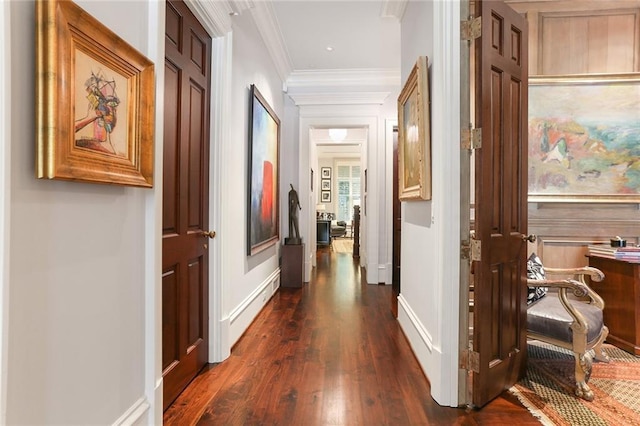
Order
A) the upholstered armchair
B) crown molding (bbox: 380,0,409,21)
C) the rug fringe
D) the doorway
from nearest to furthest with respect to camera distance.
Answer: the rug fringe → the upholstered armchair → crown molding (bbox: 380,0,409,21) → the doorway

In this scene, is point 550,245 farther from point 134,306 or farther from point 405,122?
point 134,306

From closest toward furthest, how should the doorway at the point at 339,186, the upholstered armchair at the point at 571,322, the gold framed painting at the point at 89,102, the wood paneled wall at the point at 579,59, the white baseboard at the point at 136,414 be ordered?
1. the gold framed painting at the point at 89,102
2. the white baseboard at the point at 136,414
3. the upholstered armchair at the point at 571,322
4. the wood paneled wall at the point at 579,59
5. the doorway at the point at 339,186

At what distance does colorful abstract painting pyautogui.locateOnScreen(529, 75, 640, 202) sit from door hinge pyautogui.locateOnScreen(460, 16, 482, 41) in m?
1.67

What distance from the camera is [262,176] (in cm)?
349

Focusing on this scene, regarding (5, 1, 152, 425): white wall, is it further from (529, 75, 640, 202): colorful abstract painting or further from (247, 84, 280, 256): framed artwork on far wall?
(529, 75, 640, 202): colorful abstract painting

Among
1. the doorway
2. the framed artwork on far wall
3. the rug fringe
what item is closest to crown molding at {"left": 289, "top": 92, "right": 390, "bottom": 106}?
the framed artwork on far wall

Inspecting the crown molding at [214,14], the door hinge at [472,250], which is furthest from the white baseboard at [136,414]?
the crown molding at [214,14]

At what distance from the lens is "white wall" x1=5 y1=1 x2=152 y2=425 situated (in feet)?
2.90

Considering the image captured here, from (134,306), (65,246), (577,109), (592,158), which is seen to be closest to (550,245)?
(592,158)

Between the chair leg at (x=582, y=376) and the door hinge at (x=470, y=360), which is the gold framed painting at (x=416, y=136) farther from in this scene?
the chair leg at (x=582, y=376)

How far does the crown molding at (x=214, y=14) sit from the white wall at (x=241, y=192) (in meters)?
0.27

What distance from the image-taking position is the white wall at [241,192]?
2.51 metres

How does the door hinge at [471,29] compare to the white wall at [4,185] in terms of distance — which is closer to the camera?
the white wall at [4,185]

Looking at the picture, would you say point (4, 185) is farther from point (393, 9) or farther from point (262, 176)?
point (393, 9)
